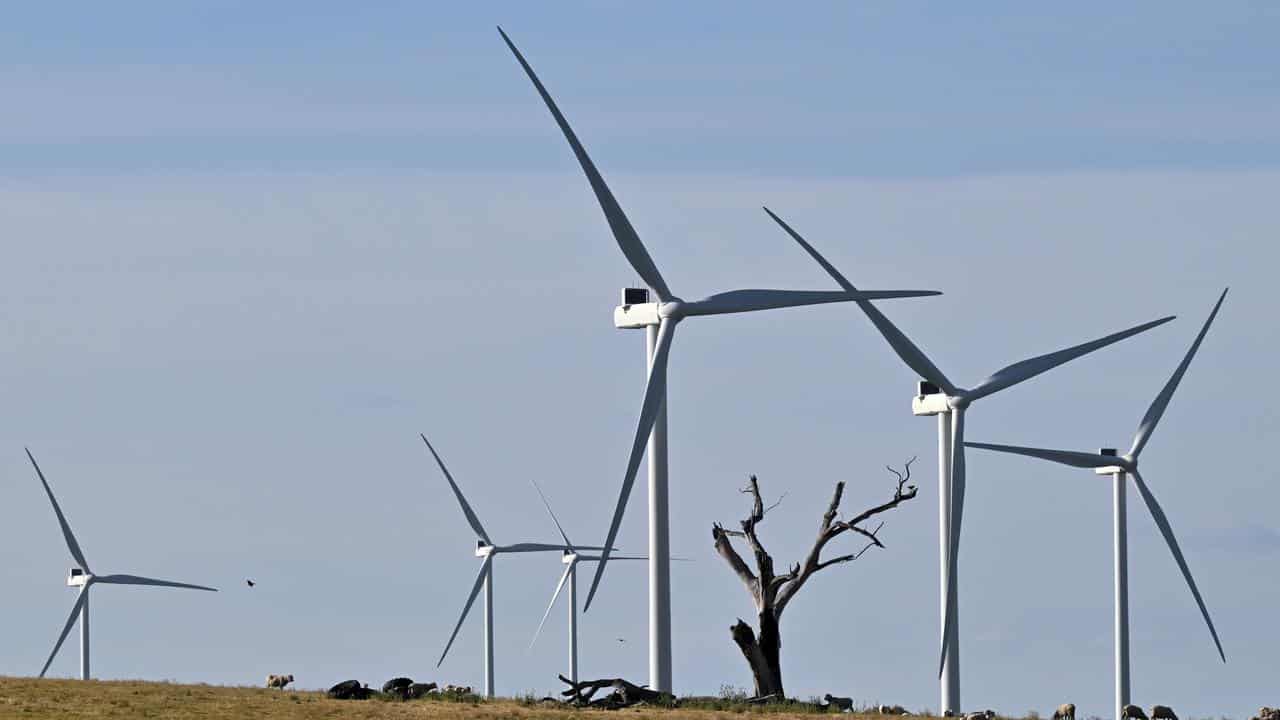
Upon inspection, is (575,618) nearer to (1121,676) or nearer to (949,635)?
(1121,676)

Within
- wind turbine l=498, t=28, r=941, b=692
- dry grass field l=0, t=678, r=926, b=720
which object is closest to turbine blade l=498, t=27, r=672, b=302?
wind turbine l=498, t=28, r=941, b=692

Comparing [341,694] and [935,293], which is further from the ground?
[935,293]

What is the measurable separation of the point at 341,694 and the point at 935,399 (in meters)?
24.0

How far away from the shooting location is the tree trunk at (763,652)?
94312mm

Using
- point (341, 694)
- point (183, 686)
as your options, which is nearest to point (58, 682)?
point (183, 686)

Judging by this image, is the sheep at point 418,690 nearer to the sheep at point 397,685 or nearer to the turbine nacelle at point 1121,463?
the sheep at point 397,685

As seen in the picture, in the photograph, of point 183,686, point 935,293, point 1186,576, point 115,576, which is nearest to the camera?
point 935,293

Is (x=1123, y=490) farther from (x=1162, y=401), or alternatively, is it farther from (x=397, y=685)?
(x=397, y=685)

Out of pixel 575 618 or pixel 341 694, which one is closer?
pixel 341 694

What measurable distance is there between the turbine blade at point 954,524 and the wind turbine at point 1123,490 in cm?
550

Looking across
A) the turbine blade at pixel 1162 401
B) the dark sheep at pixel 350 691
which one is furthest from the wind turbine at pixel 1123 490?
the dark sheep at pixel 350 691

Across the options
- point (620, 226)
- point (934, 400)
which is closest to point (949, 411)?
point (934, 400)

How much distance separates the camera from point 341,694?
9075cm

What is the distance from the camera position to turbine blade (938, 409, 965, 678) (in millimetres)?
85250
